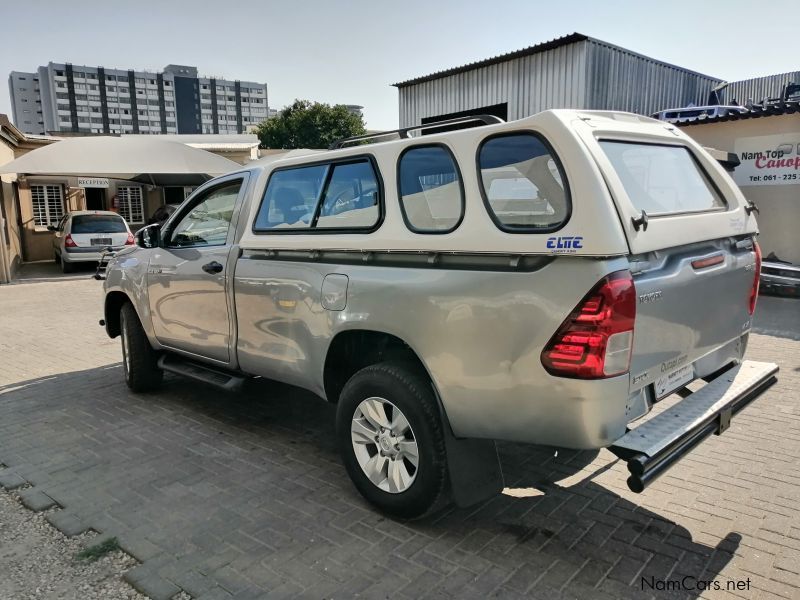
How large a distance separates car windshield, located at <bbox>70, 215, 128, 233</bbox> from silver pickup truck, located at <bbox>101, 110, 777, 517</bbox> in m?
14.0

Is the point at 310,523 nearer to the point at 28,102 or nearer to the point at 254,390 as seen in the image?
the point at 254,390

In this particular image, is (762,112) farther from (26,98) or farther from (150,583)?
(26,98)

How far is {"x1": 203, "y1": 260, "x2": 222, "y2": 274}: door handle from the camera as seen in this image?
14.4 ft

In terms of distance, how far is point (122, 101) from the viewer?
14000 cm

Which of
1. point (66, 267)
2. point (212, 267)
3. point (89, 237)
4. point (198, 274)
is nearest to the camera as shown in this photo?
point (212, 267)

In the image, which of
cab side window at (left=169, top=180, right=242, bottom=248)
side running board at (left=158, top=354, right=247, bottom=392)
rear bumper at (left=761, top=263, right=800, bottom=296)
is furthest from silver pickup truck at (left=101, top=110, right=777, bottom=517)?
rear bumper at (left=761, top=263, right=800, bottom=296)

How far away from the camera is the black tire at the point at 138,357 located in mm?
5488

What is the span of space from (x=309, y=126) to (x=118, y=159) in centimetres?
3599

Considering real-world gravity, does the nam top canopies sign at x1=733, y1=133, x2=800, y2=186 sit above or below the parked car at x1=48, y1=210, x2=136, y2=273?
above

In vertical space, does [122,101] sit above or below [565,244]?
above

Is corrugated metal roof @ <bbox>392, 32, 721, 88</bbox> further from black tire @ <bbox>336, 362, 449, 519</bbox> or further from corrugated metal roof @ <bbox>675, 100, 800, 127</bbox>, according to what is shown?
black tire @ <bbox>336, 362, 449, 519</bbox>

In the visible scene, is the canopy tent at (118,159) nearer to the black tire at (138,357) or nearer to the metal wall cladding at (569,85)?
the metal wall cladding at (569,85)

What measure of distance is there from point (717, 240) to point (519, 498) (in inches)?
72.4

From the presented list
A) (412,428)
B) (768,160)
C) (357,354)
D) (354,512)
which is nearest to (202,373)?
(357,354)
